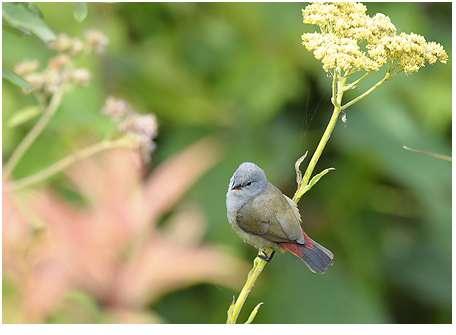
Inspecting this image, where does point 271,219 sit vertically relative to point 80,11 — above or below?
below

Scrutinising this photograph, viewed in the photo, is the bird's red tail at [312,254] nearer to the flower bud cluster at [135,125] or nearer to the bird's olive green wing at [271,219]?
the bird's olive green wing at [271,219]

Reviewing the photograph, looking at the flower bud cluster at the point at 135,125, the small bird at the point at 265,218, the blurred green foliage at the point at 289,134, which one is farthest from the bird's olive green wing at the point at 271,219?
the blurred green foliage at the point at 289,134

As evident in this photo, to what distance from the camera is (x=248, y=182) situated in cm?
43

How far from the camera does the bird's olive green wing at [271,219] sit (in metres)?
0.44

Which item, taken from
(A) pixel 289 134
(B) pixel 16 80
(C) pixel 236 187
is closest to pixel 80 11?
(B) pixel 16 80

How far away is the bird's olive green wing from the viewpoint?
0.44m

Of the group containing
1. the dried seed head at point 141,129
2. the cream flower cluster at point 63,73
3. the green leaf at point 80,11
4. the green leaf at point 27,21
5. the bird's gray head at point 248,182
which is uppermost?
the green leaf at point 27,21

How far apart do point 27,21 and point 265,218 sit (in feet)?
0.89

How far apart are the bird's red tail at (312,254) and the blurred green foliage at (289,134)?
3.41 feet

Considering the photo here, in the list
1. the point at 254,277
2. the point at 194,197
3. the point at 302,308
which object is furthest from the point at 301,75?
the point at 254,277

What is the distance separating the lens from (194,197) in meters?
1.53

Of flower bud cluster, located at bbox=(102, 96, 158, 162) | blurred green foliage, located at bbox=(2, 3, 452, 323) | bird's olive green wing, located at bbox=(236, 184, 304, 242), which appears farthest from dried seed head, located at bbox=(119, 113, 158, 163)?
blurred green foliage, located at bbox=(2, 3, 452, 323)

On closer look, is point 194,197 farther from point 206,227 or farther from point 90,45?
point 90,45

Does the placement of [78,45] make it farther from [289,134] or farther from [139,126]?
[289,134]
